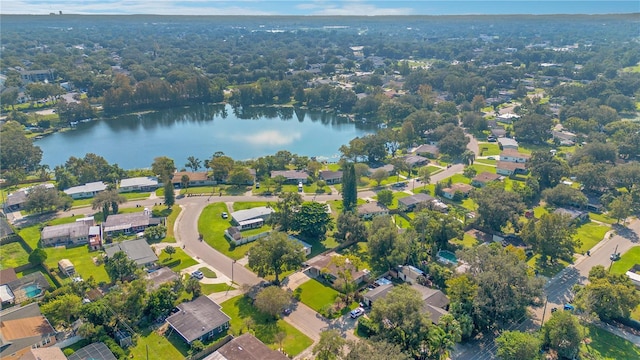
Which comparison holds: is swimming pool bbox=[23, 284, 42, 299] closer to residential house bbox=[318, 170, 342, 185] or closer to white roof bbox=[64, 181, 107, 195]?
white roof bbox=[64, 181, 107, 195]

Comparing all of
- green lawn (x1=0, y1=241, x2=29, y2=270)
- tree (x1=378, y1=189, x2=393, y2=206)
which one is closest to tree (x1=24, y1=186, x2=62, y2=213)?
green lawn (x1=0, y1=241, x2=29, y2=270)

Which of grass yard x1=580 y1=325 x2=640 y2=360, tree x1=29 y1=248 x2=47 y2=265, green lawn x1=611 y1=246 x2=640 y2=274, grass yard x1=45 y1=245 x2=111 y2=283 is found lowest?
green lawn x1=611 y1=246 x2=640 y2=274

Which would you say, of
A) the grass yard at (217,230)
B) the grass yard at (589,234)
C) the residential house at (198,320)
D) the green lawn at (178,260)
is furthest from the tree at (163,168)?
the grass yard at (589,234)

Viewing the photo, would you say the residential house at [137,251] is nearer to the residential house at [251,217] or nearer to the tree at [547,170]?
the residential house at [251,217]

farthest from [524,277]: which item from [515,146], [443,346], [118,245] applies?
[515,146]

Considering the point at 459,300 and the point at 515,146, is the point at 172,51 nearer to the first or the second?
the point at 515,146

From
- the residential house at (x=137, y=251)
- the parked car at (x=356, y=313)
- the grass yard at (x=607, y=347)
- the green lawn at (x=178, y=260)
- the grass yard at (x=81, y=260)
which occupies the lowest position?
the grass yard at (x=607, y=347)

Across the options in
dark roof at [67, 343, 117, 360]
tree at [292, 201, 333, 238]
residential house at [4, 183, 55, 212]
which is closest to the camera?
dark roof at [67, 343, 117, 360]
